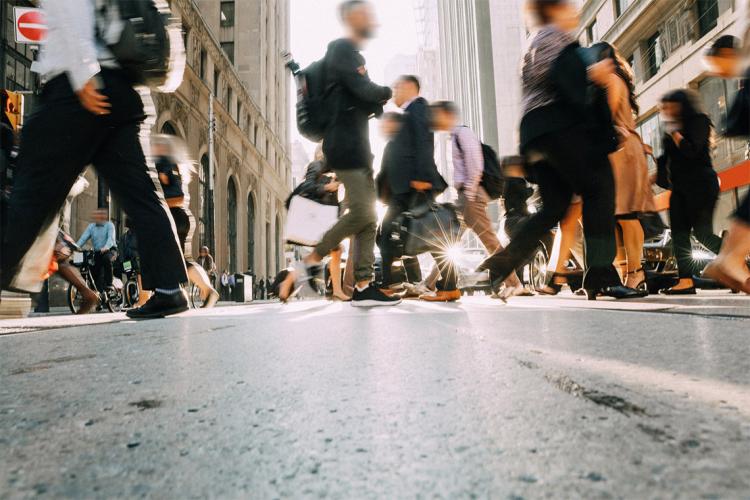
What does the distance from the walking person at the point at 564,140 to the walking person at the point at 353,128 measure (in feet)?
3.68

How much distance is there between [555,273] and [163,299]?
2.90 meters

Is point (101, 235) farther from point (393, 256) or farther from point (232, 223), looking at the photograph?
point (232, 223)

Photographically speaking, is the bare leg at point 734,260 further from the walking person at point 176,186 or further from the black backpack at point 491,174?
the walking person at point 176,186

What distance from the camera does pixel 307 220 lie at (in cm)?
532

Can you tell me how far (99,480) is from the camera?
56 cm

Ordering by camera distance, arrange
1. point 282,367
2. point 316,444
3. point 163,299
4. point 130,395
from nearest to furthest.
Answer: point 316,444 → point 130,395 → point 282,367 → point 163,299

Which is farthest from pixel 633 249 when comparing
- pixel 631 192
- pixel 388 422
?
pixel 388 422

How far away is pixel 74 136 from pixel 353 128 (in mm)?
2077

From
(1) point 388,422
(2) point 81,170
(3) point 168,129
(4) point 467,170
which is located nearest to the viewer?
(1) point 388,422

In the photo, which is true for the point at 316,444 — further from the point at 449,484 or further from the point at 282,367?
the point at 282,367

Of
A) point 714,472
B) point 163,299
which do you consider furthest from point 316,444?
point 163,299

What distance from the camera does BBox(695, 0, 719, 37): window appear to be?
52.9 ft

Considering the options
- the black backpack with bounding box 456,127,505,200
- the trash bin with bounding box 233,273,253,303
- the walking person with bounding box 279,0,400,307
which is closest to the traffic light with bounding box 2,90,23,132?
the walking person with bounding box 279,0,400,307

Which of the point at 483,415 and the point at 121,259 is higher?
the point at 121,259
